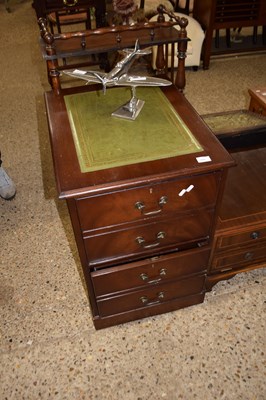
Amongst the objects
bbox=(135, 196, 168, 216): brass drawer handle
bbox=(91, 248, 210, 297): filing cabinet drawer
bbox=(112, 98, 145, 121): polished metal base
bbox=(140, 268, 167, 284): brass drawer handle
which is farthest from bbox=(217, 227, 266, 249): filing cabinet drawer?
bbox=(112, 98, 145, 121): polished metal base

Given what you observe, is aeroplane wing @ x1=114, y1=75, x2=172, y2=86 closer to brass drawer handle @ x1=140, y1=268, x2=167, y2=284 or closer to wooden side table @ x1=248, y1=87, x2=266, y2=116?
brass drawer handle @ x1=140, y1=268, x2=167, y2=284

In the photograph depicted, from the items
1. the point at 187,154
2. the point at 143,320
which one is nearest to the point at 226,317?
the point at 143,320

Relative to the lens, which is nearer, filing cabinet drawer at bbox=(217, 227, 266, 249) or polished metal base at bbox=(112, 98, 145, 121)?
polished metal base at bbox=(112, 98, 145, 121)

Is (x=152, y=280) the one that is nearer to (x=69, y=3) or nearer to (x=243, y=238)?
(x=243, y=238)

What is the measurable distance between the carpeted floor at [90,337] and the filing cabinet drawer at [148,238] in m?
0.46

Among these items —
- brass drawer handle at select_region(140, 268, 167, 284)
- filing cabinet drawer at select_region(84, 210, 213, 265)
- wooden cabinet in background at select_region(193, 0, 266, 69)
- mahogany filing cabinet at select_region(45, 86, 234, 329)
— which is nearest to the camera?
mahogany filing cabinet at select_region(45, 86, 234, 329)

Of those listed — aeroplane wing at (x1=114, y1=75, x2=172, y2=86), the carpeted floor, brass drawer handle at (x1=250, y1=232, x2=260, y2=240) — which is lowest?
the carpeted floor

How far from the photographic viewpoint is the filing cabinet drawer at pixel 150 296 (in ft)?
4.29

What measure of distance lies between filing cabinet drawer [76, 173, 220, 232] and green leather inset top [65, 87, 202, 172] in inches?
3.5

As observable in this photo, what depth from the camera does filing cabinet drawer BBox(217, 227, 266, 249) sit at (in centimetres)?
131

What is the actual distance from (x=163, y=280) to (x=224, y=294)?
0.42 meters

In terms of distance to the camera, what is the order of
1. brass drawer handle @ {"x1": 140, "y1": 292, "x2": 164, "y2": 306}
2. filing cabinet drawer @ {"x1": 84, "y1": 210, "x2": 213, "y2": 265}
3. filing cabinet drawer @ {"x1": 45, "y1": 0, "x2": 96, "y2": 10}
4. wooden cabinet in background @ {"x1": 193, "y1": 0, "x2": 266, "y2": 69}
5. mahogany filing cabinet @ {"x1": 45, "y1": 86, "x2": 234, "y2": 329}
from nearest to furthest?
mahogany filing cabinet @ {"x1": 45, "y1": 86, "x2": 234, "y2": 329} → filing cabinet drawer @ {"x1": 84, "y1": 210, "x2": 213, "y2": 265} → brass drawer handle @ {"x1": 140, "y1": 292, "x2": 164, "y2": 306} → filing cabinet drawer @ {"x1": 45, "y1": 0, "x2": 96, "y2": 10} → wooden cabinet in background @ {"x1": 193, "y1": 0, "x2": 266, "y2": 69}

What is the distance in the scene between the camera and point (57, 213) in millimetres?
1943

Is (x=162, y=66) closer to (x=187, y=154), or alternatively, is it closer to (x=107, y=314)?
(x=187, y=154)
